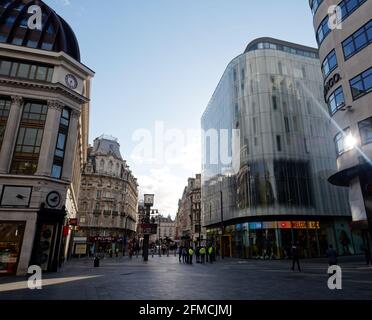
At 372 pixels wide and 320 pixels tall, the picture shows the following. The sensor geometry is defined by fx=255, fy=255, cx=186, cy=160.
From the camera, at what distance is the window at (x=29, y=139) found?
2166 centimetres

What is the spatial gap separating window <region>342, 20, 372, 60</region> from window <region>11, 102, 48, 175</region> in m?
28.1

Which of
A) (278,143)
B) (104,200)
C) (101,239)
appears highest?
(278,143)

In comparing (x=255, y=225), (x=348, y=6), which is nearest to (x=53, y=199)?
(x=255, y=225)

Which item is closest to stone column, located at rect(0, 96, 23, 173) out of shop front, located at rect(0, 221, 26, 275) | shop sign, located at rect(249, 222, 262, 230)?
shop front, located at rect(0, 221, 26, 275)

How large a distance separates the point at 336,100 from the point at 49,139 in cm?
2702

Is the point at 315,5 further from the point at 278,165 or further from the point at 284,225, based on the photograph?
the point at 284,225

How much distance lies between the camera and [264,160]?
3572 centimetres

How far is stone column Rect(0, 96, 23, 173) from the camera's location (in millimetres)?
20953

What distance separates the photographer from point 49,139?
73.3 ft

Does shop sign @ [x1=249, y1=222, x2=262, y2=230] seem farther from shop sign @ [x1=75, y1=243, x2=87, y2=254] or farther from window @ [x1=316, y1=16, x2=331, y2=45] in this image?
shop sign @ [x1=75, y1=243, x2=87, y2=254]

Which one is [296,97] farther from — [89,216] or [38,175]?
[89,216]

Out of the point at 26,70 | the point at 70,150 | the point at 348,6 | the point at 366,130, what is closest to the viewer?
the point at 366,130

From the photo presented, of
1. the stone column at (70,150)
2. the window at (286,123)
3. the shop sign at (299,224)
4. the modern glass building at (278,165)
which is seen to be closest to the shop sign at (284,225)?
the modern glass building at (278,165)
